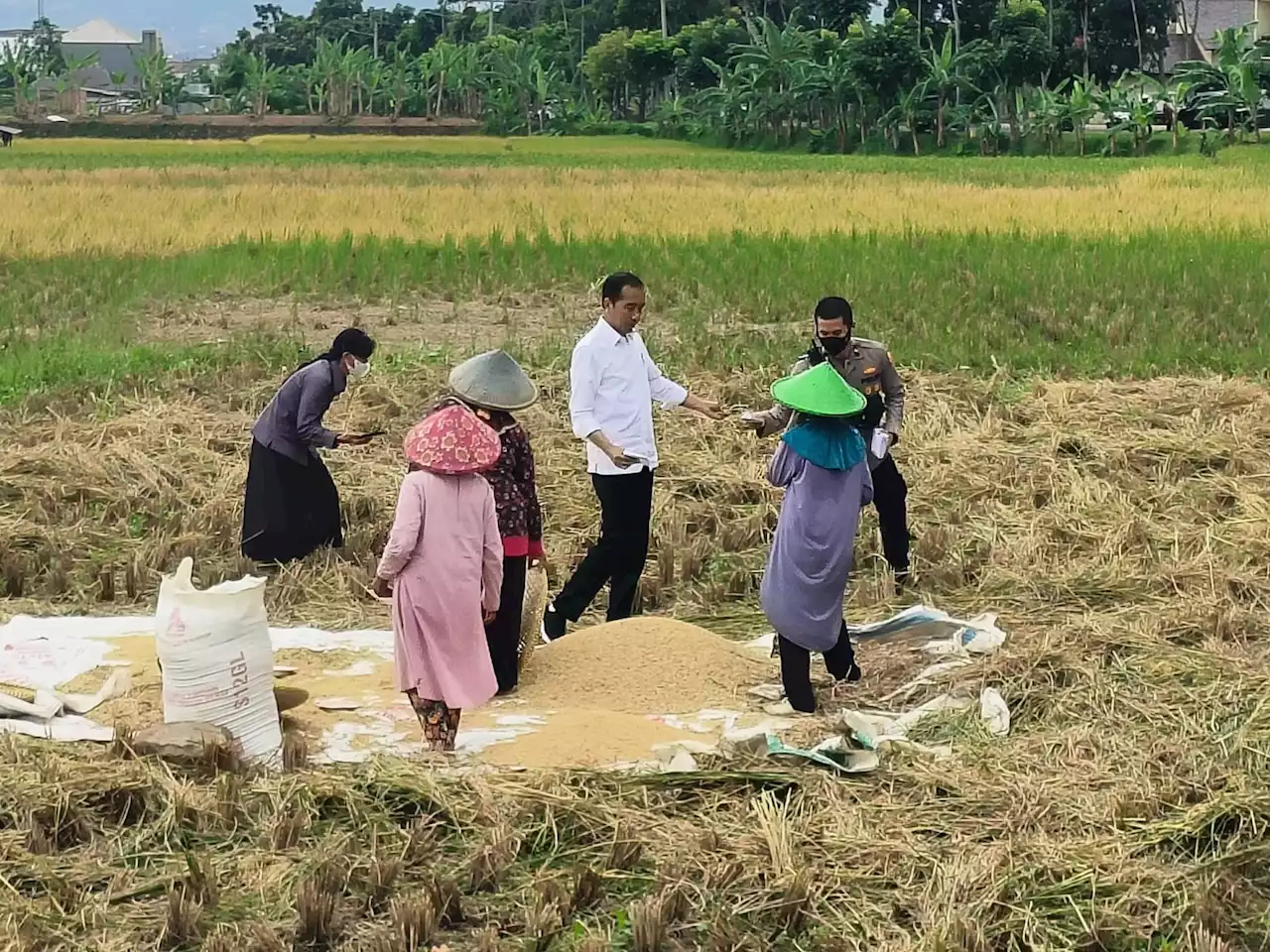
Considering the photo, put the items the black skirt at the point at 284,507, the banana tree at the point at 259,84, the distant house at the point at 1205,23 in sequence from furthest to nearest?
the banana tree at the point at 259,84
the distant house at the point at 1205,23
the black skirt at the point at 284,507

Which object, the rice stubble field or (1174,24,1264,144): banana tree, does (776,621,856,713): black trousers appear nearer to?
the rice stubble field

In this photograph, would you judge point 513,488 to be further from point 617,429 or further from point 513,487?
A: point 617,429

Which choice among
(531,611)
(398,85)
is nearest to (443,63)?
(398,85)

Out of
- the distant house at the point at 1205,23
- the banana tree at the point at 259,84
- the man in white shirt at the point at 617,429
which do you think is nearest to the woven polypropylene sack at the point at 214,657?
the man in white shirt at the point at 617,429

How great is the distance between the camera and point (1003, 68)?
36969 millimetres

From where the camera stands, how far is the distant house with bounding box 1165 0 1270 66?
2012 inches

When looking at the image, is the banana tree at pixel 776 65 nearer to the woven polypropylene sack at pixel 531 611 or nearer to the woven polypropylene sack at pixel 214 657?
the woven polypropylene sack at pixel 531 611

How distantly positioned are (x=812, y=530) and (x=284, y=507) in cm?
250

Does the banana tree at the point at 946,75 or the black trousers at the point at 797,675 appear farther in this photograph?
the banana tree at the point at 946,75

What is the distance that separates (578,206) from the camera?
17.8 metres

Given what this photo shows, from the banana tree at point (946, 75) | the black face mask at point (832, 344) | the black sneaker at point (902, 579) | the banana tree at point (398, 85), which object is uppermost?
the banana tree at point (398, 85)

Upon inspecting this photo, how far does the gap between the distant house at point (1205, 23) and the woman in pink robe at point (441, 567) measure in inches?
2048

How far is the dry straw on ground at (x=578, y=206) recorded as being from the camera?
15.0 meters

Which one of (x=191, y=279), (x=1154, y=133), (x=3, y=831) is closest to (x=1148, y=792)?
(x=3, y=831)
